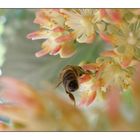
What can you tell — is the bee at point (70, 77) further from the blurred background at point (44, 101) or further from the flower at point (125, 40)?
the flower at point (125, 40)

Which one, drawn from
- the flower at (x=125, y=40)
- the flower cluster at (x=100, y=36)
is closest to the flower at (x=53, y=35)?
the flower cluster at (x=100, y=36)

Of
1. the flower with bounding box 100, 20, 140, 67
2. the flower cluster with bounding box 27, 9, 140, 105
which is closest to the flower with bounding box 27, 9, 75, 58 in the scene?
the flower cluster with bounding box 27, 9, 140, 105

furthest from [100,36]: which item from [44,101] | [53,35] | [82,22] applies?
[44,101]

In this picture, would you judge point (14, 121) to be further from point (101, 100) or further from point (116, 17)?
point (116, 17)

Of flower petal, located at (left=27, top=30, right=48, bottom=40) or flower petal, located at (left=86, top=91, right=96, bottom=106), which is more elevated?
flower petal, located at (left=27, top=30, right=48, bottom=40)

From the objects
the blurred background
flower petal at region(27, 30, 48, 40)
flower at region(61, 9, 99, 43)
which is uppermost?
flower at region(61, 9, 99, 43)

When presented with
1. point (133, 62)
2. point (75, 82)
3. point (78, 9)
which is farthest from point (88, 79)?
A: point (78, 9)

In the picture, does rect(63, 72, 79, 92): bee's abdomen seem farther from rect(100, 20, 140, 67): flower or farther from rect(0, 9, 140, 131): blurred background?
rect(100, 20, 140, 67): flower
